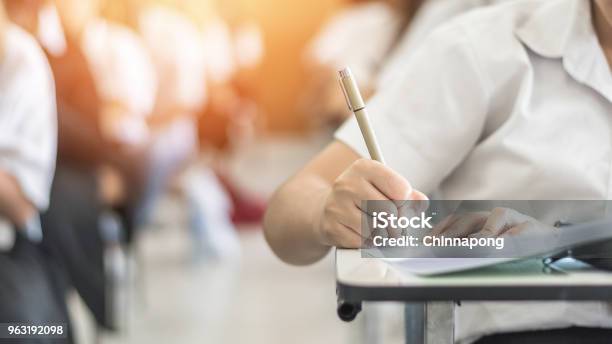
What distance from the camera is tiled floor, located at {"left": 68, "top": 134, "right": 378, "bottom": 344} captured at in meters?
2.55

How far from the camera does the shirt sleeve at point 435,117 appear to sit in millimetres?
940

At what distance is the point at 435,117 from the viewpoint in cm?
94

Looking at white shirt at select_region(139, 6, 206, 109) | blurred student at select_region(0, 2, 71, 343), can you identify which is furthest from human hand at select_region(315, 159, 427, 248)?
white shirt at select_region(139, 6, 206, 109)

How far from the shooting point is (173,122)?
2812mm

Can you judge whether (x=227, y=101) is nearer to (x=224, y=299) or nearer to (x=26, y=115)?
(x=224, y=299)

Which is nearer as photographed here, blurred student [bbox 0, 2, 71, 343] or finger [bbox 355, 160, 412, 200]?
finger [bbox 355, 160, 412, 200]

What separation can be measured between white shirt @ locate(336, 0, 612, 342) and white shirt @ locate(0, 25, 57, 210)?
1.38 ft

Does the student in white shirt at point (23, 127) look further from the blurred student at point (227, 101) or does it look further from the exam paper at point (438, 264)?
the blurred student at point (227, 101)

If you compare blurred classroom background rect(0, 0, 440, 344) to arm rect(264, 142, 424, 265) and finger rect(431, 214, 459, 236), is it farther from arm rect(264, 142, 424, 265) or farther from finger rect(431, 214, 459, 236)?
finger rect(431, 214, 459, 236)

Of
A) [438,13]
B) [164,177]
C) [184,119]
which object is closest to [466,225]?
[438,13]

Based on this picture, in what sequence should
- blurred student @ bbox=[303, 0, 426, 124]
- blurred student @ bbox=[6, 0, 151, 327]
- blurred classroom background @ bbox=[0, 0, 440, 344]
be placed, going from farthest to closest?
blurred student @ bbox=[303, 0, 426, 124] < blurred classroom background @ bbox=[0, 0, 440, 344] < blurred student @ bbox=[6, 0, 151, 327]

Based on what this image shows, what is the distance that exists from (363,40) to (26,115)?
1947mm

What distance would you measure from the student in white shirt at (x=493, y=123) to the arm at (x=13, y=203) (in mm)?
362

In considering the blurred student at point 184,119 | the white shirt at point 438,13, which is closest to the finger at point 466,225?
the white shirt at point 438,13
